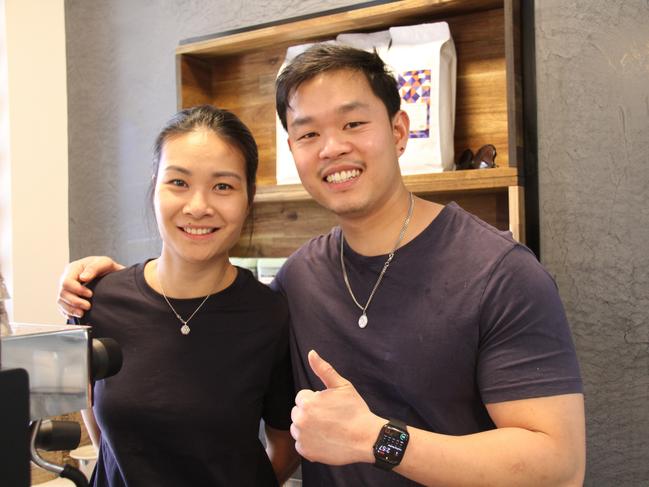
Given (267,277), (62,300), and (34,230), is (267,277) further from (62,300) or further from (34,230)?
(34,230)

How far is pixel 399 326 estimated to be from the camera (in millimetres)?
1263

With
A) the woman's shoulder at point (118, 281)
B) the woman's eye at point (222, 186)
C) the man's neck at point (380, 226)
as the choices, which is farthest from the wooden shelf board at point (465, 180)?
the woman's shoulder at point (118, 281)

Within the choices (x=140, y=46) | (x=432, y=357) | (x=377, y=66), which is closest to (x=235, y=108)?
(x=140, y=46)

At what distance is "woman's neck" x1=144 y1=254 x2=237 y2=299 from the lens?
57.2 inches

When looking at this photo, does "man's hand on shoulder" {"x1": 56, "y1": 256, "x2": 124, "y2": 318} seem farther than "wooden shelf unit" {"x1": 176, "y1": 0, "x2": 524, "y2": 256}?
No

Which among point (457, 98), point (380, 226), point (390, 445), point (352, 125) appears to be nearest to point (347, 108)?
point (352, 125)

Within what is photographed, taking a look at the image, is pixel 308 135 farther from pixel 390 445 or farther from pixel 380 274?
pixel 390 445

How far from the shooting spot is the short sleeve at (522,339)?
3.67ft

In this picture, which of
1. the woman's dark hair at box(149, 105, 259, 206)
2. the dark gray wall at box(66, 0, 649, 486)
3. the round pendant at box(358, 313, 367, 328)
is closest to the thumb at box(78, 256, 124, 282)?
the woman's dark hair at box(149, 105, 259, 206)

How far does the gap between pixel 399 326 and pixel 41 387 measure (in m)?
0.72

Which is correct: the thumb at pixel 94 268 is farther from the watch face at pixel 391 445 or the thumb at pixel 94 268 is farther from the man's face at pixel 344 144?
the watch face at pixel 391 445

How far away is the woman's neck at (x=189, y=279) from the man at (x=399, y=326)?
15cm

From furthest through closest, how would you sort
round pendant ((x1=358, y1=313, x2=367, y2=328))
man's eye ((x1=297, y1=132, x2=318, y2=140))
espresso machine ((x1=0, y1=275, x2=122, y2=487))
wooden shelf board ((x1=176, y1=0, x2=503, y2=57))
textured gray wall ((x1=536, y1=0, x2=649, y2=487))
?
wooden shelf board ((x1=176, y1=0, x2=503, y2=57)) < textured gray wall ((x1=536, y1=0, x2=649, y2=487)) < man's eye ((x1=297, y1=132, x2=318, y2=140)) < round pendant ((x1=358, y1=313, x2=367, y2=328)) < espresso machine ((x1=0, y1=275, x2=122, y2=487))

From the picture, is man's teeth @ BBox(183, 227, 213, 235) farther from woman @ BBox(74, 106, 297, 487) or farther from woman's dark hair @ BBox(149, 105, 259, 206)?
woman's dark hair @ BBox(149, 105, 259, 206)
